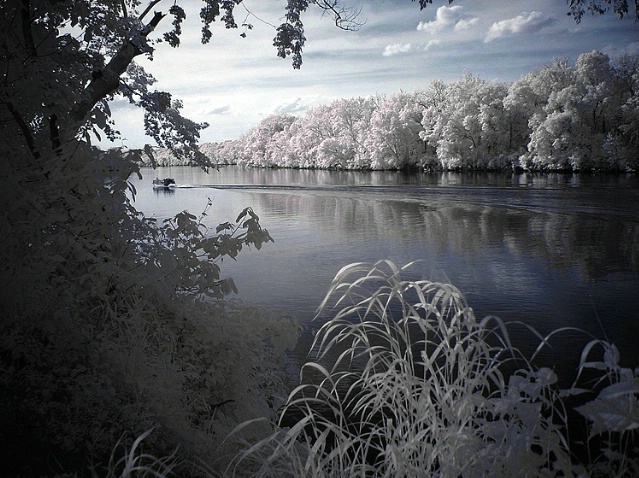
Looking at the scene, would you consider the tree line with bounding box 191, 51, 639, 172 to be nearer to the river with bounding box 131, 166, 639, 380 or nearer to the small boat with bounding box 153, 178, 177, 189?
the river with bounding box 131, 166, 639, 380

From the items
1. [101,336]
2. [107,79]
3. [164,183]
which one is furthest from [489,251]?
[164,183]

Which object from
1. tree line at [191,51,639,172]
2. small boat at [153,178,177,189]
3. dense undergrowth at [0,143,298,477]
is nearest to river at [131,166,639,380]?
dense undergrowth at [0,143,298,477]

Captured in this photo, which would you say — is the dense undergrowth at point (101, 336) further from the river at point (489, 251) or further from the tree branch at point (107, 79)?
the river at point (489, 251)

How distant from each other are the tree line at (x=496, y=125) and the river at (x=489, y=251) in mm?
15824

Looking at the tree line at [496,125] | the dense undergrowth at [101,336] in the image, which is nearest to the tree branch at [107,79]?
the dense undergrowth at [101,336]

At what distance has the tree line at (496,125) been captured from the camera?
150 feet

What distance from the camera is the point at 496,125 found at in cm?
5900

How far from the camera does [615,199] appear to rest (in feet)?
86.1

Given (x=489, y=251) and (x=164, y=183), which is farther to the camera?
(x=164, y=183)

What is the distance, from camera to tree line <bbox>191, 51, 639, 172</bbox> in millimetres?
45656

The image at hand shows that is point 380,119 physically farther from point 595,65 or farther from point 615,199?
point 615,199

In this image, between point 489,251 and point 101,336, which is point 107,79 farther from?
point 489,251

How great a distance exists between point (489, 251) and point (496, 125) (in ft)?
153

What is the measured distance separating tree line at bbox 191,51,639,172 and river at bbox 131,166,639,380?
623 inches
